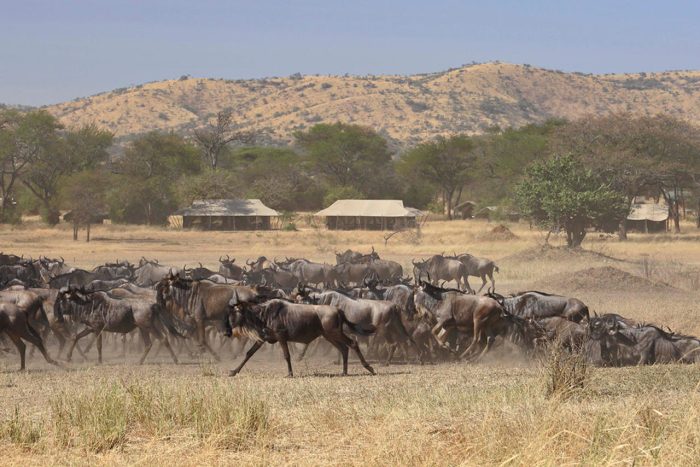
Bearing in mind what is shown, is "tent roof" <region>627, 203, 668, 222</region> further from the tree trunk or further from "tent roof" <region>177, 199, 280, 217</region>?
"tent roof" <region>177, 199, 280, 217</region>

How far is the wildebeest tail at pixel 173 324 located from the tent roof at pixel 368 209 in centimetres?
5164

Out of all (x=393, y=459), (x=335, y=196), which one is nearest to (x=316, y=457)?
(x=393, y=459)

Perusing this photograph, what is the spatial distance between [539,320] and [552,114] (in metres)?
174

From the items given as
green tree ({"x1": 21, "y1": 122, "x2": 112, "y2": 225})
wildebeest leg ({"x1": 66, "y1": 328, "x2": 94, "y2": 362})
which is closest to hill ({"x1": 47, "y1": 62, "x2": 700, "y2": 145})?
green tree ({"x1": 21, "y1": 122, "x2": 112, "y2": 225})

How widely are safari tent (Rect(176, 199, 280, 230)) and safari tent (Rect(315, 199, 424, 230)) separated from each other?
158 inches

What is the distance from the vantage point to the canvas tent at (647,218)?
6159 centimetres

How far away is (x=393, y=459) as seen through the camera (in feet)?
25.9

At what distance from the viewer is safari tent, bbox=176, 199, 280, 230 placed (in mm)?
67875

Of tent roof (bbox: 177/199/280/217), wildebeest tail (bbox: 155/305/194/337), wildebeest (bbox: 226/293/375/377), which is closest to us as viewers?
wildebeest (bbox: 226/293/375/377)

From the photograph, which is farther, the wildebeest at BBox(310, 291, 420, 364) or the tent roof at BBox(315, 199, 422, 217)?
the tent roof at BBox(315, 199, 422, 217)

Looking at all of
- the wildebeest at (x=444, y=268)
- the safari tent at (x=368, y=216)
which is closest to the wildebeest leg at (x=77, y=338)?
the wildebeest at (x=444, y=268)

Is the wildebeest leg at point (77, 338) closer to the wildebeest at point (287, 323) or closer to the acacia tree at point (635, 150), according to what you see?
the wildebeest at point (287, 323)

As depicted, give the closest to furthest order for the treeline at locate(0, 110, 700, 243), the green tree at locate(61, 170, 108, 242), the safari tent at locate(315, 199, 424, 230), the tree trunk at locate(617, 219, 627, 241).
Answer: the tree trunk at locate(617, 219, 627, 241) → the treeline at locate(0, 110, 700, 243) → the green tree at locate(61, 170, 108, 242) → the safari tent at locate(315, 199, 424, 230)

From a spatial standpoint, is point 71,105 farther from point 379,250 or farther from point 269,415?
point 269,415
